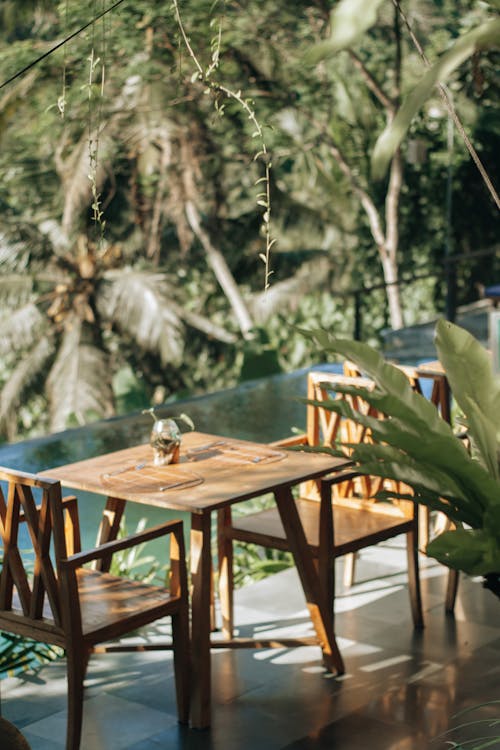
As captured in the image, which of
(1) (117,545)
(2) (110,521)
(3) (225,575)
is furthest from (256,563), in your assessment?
(1) (117,545)

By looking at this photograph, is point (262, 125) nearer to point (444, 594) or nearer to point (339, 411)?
point (339, 411)

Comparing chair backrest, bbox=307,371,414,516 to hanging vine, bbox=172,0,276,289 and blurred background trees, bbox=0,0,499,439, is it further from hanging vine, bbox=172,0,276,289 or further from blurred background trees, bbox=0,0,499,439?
blurred background trees, bbox=0,0,499,439

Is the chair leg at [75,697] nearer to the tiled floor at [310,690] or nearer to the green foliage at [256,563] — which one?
the tiled floor at [310,690]

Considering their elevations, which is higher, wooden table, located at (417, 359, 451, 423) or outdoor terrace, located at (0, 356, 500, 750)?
wooden table, located at (417, 359, 451, 423)

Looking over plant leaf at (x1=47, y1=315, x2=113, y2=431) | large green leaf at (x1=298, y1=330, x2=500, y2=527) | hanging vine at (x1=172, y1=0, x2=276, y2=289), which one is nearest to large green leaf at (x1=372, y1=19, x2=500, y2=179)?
large green leaf at (x1=298, y1=330, x2=500, y2=527)

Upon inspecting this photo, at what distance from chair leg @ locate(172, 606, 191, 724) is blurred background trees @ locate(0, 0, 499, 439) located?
377 inches

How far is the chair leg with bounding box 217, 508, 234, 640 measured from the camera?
369 cm

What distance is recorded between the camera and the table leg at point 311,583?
3.31 meters

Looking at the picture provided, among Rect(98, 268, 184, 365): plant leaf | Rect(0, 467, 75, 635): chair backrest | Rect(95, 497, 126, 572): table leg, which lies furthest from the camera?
Rect(98, 268, 184, 365): plant leaf

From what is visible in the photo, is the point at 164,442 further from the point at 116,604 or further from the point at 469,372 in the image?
the point at 469,372

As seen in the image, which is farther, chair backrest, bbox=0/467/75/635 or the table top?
the table top

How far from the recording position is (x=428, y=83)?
3.77 feet

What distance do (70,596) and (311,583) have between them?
0.88m

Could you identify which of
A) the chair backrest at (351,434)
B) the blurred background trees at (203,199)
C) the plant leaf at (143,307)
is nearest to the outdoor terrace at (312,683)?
the chair backrest at (351,434)
